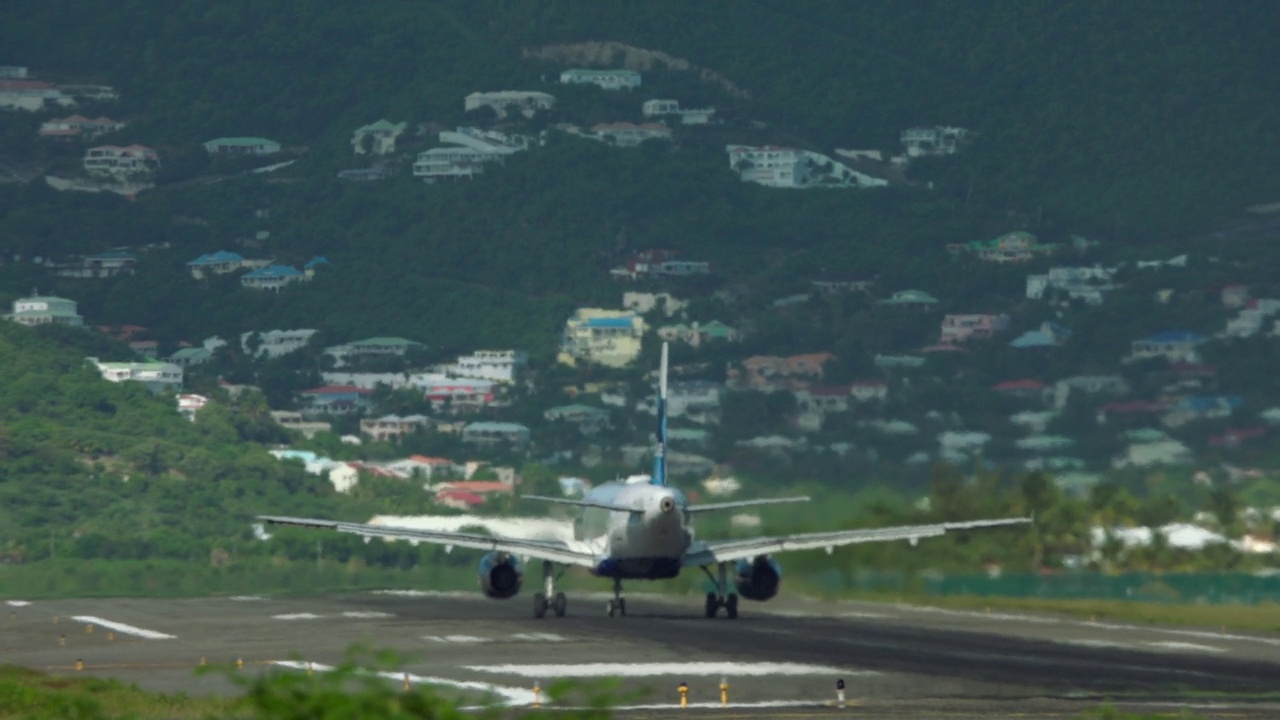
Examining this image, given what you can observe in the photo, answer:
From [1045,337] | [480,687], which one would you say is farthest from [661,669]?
[1045,337]

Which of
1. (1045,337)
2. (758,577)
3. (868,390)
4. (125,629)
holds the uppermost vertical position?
(1045,337)

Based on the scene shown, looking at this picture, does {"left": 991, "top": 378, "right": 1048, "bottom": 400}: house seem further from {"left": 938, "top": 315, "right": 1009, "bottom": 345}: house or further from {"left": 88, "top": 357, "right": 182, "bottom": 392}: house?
{"left": 88, "top": 357, "right": 182, "bottom": 392}: house

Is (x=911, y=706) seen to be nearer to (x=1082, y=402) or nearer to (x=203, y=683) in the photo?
(x=203, y=683)

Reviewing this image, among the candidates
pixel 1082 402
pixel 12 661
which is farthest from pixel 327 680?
pixel 1082 402

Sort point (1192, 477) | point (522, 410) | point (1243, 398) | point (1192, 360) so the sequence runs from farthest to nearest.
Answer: point (522, 410) → point (1192, 360) → point (1243, 398) → point (1192, 477)

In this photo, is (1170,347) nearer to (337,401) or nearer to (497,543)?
(497,543)

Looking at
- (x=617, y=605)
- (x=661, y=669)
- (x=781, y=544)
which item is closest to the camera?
(x=661, y=669)
